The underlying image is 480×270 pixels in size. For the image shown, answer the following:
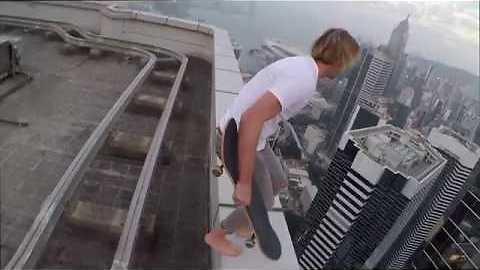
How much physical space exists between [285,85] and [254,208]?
23.7 inches

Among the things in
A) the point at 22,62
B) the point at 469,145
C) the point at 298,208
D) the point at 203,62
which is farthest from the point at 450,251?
the point at 22,62

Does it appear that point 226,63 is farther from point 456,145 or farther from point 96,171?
point 456,145

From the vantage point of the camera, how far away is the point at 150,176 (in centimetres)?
269

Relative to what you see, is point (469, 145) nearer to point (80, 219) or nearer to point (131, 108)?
point (131, 108)

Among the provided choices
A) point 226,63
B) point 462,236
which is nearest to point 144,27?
point 226,63

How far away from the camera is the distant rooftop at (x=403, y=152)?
50.4 ft

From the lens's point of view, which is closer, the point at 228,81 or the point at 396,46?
the point at 228,81

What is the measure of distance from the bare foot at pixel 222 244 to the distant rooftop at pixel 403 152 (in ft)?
49.0

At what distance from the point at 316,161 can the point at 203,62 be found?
69.8 feet

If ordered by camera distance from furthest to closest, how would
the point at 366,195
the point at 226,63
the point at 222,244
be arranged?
the point at 366,195, the point at 226,63, the point at 222,244

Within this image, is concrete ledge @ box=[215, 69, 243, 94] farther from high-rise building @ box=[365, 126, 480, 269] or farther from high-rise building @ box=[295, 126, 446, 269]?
high-rise building @ box=[295, 126, 446, 269]

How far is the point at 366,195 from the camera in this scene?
64.8ft

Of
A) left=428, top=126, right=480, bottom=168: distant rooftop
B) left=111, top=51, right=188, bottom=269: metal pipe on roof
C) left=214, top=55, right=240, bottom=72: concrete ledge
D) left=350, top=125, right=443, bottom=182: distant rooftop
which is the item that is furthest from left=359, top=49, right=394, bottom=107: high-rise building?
left=111, top=51, right=188, bottom=269: metal pipe on roof

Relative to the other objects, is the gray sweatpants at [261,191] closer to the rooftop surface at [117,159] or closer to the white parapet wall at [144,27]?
the rooftop surface at [117,159]
